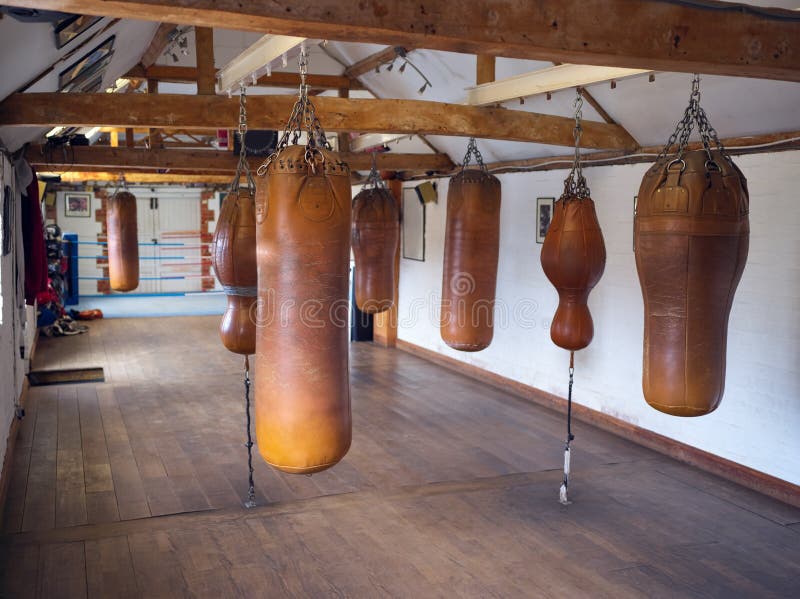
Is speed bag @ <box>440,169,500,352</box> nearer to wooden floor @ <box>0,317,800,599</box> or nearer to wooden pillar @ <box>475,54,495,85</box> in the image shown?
wooden pillar @ <box>475,54,495,85</box>

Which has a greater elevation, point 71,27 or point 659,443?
point 71,27

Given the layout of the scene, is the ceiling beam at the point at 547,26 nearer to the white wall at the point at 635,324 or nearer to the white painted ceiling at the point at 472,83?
the white painted ceiling at the point at 472,83

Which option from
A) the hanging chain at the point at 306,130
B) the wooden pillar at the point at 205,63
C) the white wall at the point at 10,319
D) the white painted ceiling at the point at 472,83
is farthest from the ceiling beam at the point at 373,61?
the hanging chain at the point at 306,130

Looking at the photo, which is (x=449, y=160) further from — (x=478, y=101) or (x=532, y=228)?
(x=478, y=101)

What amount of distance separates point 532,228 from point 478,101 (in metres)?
2.52

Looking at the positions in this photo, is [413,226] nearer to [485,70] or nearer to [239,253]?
[485,70]

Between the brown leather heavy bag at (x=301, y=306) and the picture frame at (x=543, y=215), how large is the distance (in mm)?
4831

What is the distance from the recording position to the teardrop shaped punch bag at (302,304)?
96.0 inches

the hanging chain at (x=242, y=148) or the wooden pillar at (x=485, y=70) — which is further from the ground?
the wooden pillar at (x=485, y=70)

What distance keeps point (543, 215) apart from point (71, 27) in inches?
195

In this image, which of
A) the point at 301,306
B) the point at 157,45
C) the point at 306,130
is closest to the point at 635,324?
the point at 306,130

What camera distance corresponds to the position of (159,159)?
24.6 feet

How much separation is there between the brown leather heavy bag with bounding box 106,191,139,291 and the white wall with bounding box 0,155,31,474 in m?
2.25

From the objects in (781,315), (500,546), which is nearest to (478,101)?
(781,315)
